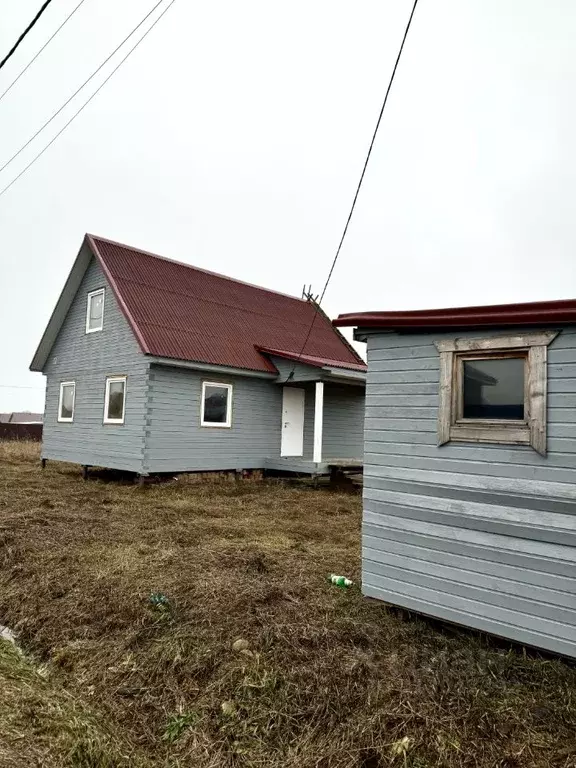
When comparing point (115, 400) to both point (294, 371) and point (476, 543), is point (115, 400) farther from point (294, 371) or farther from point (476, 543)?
point (476, 543)

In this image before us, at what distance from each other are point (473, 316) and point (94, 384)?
12932 mm

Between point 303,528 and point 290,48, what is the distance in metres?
7.35

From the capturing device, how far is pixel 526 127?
43.4ft

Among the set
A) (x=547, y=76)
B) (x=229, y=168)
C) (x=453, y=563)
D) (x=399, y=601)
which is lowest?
(x=399, y=601)

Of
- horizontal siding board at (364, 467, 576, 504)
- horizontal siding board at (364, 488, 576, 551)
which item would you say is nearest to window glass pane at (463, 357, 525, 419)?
horizontal siding board at (364, 467, 576, 504)

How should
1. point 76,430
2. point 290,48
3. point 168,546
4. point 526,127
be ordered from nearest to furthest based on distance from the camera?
point 168,546 < point 290,48 < point 526,127 < point 76,430

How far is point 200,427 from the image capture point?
13883 mm

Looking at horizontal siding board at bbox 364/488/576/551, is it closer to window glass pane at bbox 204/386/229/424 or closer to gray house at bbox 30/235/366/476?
gray house at bbox 30/235/366/476

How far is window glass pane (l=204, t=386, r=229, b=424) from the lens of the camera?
46.4ft

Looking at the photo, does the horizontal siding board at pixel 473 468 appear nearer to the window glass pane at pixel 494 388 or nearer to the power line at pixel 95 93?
the window glass pane at pixel 494 388

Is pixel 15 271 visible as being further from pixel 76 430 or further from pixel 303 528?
pixel 303 528

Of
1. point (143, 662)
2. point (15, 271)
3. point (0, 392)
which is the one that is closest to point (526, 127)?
point (143, 662)

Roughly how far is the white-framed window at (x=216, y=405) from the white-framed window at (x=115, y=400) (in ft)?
6.85

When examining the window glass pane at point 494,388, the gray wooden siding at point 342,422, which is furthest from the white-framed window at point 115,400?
the window glass pane at point 494,388
